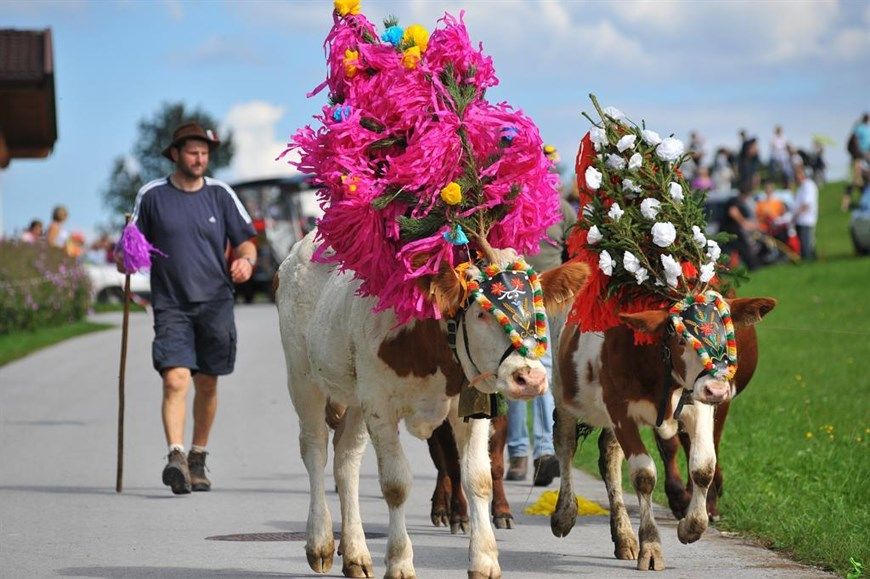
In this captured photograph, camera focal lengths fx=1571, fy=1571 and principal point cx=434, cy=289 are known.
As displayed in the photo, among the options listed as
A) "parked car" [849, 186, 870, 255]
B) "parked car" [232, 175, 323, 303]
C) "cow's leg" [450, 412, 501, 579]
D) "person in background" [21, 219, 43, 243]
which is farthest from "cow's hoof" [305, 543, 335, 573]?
"parked car" [232, 175, 323, 303]

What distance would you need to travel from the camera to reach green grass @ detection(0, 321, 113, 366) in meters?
24.1

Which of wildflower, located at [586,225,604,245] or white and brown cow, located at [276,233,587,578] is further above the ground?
wildflower, located at [586,225,604,245]

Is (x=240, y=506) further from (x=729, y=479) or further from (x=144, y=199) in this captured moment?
(x=729, y=479)

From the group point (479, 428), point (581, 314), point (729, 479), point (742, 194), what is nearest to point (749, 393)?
point (729, 479)

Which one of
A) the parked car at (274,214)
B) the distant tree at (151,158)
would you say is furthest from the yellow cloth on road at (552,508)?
the distant tree at (151,158)

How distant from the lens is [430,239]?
7348 mm

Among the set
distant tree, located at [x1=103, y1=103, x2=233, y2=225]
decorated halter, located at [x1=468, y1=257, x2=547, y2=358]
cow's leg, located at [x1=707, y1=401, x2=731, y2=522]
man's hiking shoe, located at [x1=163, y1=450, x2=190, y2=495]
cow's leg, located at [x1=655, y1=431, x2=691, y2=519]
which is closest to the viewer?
decorated halter, located at [x1=468, y1=257, x2=547, y2=358]

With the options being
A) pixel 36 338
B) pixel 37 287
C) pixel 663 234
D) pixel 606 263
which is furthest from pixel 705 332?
pixel 37 287

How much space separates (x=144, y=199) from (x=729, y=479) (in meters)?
4.82

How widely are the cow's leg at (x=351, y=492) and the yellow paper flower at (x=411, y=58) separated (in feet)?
6.65

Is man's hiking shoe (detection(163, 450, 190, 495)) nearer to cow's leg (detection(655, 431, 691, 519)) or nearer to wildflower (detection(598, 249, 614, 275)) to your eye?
cow's leg (detection(655, 431, 691, 519))

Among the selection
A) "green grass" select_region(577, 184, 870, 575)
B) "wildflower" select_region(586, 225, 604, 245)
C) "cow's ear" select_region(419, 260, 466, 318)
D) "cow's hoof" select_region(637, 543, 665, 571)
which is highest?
"wildflower" select_region(586, 225, 604, 245)

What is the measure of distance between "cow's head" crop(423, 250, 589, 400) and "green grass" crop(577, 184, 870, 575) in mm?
2104

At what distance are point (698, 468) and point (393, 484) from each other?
1.69 metres
